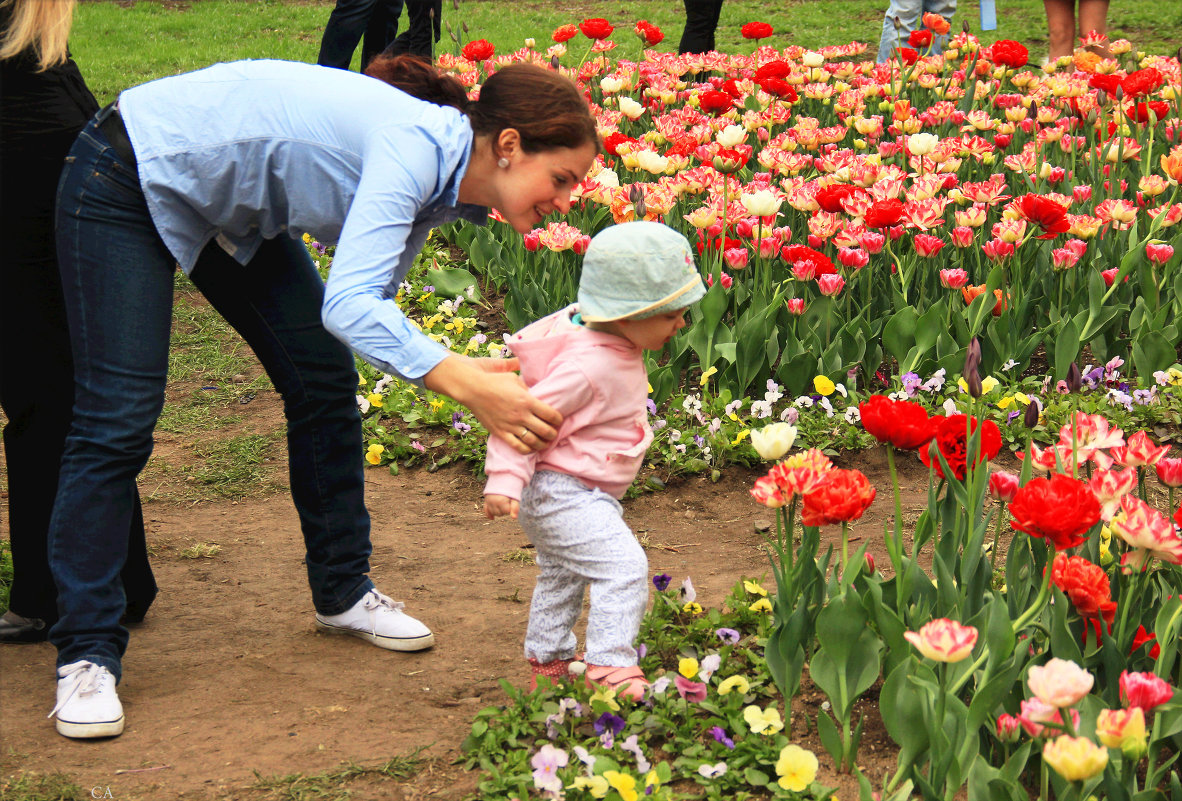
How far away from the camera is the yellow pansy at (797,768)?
1.91 metres

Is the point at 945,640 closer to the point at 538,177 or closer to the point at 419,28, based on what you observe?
the point at 538,177

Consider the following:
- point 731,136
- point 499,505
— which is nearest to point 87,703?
point 499,505

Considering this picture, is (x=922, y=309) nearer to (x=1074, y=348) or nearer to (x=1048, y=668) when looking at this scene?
(x=1074, y=348)

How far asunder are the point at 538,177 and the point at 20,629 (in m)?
1.51

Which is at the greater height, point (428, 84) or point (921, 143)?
point (428, 84)

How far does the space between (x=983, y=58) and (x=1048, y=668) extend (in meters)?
5.20

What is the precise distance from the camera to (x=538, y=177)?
2064mm

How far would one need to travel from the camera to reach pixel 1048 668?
147 centimetres

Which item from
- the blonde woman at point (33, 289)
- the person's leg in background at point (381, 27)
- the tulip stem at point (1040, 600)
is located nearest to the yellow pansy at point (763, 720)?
the tulip stem at point (1040, 600)

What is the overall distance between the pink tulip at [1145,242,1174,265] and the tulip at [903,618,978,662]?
2445mm

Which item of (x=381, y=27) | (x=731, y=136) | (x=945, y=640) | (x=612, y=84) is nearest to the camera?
(x=945, y=640)

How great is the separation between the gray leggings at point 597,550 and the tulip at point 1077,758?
783mm

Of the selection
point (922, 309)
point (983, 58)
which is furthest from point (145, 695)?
point (983, 58)

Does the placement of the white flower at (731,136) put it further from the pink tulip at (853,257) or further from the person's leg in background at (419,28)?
the person's leg in background at (419,28)
